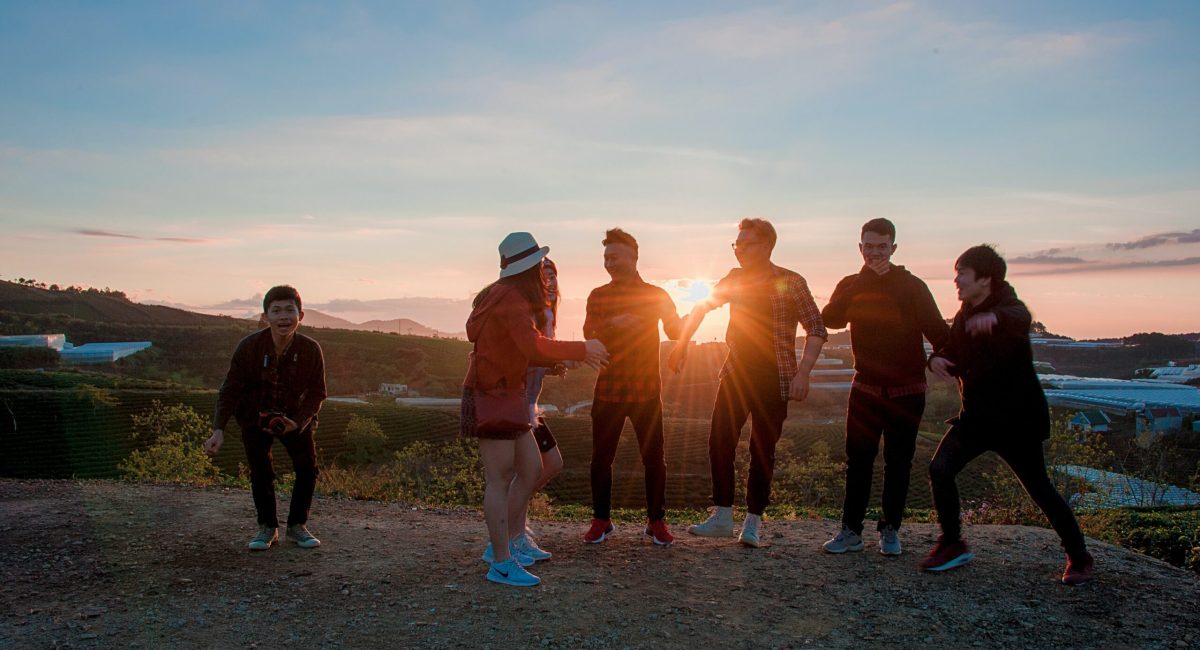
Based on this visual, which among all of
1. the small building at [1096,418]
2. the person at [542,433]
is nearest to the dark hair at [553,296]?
the person at [542,433]

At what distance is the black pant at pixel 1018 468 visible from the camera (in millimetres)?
4590

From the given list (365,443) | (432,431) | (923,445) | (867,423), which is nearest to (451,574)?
(867,423)

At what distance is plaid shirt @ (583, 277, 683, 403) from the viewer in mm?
5242

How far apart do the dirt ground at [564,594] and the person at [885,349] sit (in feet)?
2.28

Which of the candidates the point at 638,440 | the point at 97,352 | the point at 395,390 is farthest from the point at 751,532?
the point at 97,352

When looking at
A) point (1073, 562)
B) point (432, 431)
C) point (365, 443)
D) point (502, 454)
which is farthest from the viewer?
point (432, 431)

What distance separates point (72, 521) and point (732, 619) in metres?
5.15

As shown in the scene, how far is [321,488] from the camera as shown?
28.3 ft

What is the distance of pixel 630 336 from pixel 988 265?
2.14 meters

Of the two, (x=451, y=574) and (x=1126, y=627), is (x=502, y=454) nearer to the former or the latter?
(x=451, y=574)

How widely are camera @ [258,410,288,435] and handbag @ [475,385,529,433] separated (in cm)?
158

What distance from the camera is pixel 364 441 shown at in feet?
125

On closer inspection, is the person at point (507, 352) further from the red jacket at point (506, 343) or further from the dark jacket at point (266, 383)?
the dark jacket at point (266, 383)

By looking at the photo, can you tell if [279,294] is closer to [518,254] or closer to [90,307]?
[518,254]
